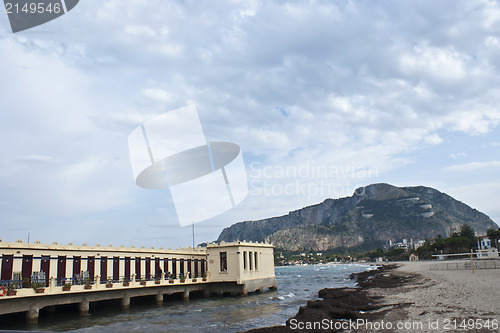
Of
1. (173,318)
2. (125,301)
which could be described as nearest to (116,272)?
(125,301)

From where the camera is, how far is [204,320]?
25.4m

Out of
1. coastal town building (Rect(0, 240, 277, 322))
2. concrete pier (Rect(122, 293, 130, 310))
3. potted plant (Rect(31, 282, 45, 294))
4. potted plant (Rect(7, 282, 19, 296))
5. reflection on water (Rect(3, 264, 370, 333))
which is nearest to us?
potted plant (Rect(7, 282, 19, 296))

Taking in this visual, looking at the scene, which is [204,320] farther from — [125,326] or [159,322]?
[125,326]

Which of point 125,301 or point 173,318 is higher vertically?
point 125,301

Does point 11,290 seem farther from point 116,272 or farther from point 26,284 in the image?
point 116,272

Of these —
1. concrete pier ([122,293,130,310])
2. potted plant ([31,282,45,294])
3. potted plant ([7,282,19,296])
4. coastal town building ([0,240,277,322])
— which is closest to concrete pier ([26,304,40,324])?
coastal town building ([0,240,277,322])

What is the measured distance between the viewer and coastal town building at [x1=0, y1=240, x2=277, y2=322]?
24359mm

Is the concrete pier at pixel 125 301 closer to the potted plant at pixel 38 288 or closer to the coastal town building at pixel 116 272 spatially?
the coastal town building at pixel 116 272

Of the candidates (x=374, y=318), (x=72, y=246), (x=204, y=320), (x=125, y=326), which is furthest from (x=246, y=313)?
(x=72, y=246)

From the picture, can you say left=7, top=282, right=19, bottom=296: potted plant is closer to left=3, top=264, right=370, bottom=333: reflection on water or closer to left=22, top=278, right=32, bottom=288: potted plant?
left=22, top=278, right=32, bottom=288: potted plant

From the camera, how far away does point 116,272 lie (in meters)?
32.4

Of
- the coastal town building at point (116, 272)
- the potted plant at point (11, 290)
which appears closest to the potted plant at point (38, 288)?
the coastal town building at point (116, 272)

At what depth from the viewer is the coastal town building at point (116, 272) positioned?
79.9ft

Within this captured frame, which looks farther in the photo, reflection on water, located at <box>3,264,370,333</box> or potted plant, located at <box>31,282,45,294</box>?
potted plant, located at <box>31,282,45,294</box>
